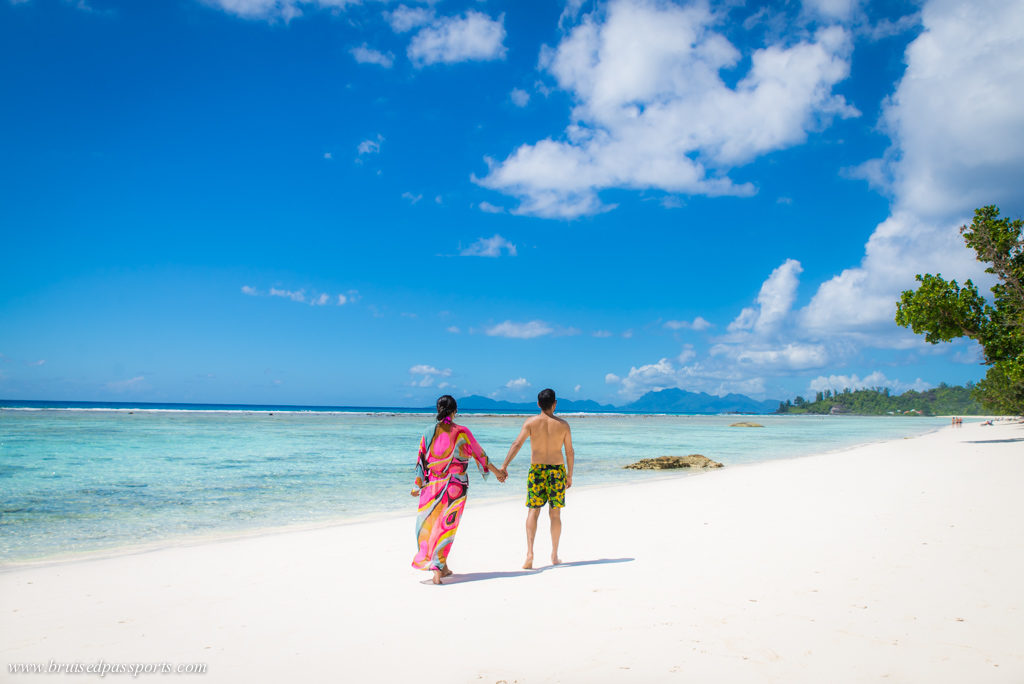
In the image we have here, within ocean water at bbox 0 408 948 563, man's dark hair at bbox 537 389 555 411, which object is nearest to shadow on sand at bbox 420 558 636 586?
man's dark hair at bbox 537 389 555 411

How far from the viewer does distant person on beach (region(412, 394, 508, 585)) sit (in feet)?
18.2

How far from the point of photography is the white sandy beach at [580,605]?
355 centimetres

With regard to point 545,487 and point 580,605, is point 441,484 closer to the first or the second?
point 545,487

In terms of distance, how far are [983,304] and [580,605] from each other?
2439 cm

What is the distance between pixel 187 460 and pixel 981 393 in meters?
61.6

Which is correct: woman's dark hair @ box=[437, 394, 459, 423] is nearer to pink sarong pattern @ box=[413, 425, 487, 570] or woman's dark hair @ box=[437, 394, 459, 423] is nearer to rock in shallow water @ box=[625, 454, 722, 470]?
pink sarong pattern @ box=[413, 425, 487, 570]

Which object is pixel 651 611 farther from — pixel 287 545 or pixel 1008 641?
pixel 287 545

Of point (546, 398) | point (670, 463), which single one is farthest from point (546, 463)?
point (670, 463)

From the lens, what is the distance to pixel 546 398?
616cm

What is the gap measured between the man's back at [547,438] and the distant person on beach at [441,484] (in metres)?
0.58

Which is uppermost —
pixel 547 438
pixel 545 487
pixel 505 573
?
pixel 547 438

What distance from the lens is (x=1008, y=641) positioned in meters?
3.73

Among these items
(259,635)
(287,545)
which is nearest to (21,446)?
(287,545)

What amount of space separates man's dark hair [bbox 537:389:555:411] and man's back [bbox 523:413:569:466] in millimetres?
146
